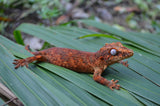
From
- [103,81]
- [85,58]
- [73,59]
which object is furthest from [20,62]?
[103,81]

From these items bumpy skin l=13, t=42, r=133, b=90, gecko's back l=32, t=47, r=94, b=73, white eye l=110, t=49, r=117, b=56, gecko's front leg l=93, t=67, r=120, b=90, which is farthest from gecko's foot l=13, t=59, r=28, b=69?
white eye l=110, t=49, r=117, b=56

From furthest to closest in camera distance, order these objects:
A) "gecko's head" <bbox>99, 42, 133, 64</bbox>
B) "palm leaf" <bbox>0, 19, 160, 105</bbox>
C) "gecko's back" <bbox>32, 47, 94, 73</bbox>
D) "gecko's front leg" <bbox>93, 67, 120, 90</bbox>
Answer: "gecko's back" <bbox>32, 47, 94, 73</bbox>
"gecko's head" <bbox>99, 42, 133, 64</bbox>
"gecko's front leg" <bbox>93, 67, 120, 90</bbox>
"palm leaf" <bbox>0, 19, 160, 105</bbox>

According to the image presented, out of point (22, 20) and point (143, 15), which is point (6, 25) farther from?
point (143, 15)

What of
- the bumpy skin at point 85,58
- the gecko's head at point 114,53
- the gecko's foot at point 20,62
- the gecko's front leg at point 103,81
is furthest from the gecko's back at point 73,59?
the gecko's foot at point 20,62

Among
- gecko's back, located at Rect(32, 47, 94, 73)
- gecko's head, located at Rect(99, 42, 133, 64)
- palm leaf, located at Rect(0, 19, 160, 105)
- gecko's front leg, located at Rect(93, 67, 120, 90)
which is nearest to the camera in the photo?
palm leaf, located at Rect(0, 19, 160, 105)

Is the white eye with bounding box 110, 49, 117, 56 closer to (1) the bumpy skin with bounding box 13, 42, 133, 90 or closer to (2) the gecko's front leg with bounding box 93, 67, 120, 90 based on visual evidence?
(1) the bumpy skin with bounding box 13, 42, 133, 90

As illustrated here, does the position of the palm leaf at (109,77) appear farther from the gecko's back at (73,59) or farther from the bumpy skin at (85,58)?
the gecko's back at (73,59)

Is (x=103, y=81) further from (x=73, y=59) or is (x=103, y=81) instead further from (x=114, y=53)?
(x=73, y=59)
